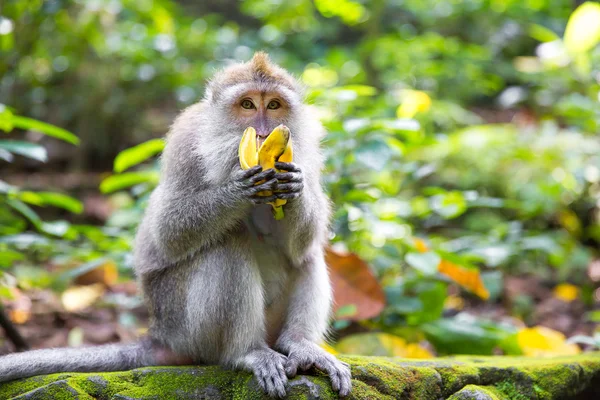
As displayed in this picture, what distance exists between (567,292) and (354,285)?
14.0ft

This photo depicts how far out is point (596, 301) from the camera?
8000mm

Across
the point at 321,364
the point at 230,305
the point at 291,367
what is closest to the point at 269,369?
the point at 291,367

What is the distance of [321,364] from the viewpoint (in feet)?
11.4

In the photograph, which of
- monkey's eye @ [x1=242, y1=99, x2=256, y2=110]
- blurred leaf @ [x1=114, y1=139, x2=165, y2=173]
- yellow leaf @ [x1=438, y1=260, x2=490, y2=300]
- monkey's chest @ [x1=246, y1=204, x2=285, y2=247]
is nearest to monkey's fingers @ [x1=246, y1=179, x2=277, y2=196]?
monkey's chest @ [x1=246, y1=204, x2=285, y2=247]

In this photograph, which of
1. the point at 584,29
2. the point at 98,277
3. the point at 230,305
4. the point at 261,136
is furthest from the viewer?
the point at 584,29

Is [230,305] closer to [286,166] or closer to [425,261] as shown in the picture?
[286,166]

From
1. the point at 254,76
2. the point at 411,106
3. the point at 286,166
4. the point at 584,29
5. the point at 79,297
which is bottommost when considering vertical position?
the point at 79,297

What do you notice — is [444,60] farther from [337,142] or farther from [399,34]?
[337,142]

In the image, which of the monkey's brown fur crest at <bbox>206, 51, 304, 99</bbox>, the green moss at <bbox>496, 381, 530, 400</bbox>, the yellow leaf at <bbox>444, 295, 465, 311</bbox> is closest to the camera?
the green moss at <bbox>496, 381, 530, 400</bbox>

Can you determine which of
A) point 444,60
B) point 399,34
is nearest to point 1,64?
point 399,34

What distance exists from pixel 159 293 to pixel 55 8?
3863 mm

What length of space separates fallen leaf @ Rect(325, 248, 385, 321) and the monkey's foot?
1699 mm

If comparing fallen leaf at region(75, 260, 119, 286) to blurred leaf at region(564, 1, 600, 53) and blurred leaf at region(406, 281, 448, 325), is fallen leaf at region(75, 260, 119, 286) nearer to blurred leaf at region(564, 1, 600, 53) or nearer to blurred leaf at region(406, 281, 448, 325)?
blurred leaf at region(406, 281, 448, 325)

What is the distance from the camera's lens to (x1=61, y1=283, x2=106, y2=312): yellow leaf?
6645 mm
